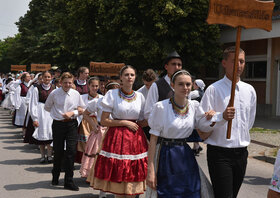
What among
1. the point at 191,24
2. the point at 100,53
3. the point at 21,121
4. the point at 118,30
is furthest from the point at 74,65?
the point at 21,121

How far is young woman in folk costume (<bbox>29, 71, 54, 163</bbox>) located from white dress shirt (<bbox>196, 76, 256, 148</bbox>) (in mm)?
5556

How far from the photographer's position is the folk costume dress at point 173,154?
143 inches

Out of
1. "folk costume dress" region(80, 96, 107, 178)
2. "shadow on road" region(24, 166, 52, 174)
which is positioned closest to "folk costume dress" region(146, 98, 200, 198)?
"folk costume dress" region(80, 96, 107, 178)

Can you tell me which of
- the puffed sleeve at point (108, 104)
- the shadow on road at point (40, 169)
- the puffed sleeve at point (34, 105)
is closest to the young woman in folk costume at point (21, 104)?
the puffed sleeve at point (34, 105)

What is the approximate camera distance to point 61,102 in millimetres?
6867

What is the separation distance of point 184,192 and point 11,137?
9863 millimetres

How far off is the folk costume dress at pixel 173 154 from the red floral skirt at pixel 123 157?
1.03 meters

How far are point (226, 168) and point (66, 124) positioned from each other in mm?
3691

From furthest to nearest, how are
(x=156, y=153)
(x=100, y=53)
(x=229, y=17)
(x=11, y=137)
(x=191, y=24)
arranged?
1. (x=100, y=53)
2. (x=191, y=24)
3. (x=11, y=137)
4. (x=156, y=153)
5. (x=229, y=17)

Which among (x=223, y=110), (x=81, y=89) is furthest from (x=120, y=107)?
(x=81, y=89)

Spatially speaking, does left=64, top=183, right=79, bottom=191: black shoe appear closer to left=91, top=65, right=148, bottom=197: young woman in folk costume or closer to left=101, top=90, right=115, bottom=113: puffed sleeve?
left=91, top=65, right=148, bottom=197: young woman in folk costume

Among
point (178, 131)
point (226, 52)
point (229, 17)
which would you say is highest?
point (229, 17)

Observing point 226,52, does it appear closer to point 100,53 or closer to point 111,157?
point 111,157

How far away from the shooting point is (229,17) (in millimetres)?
3498
